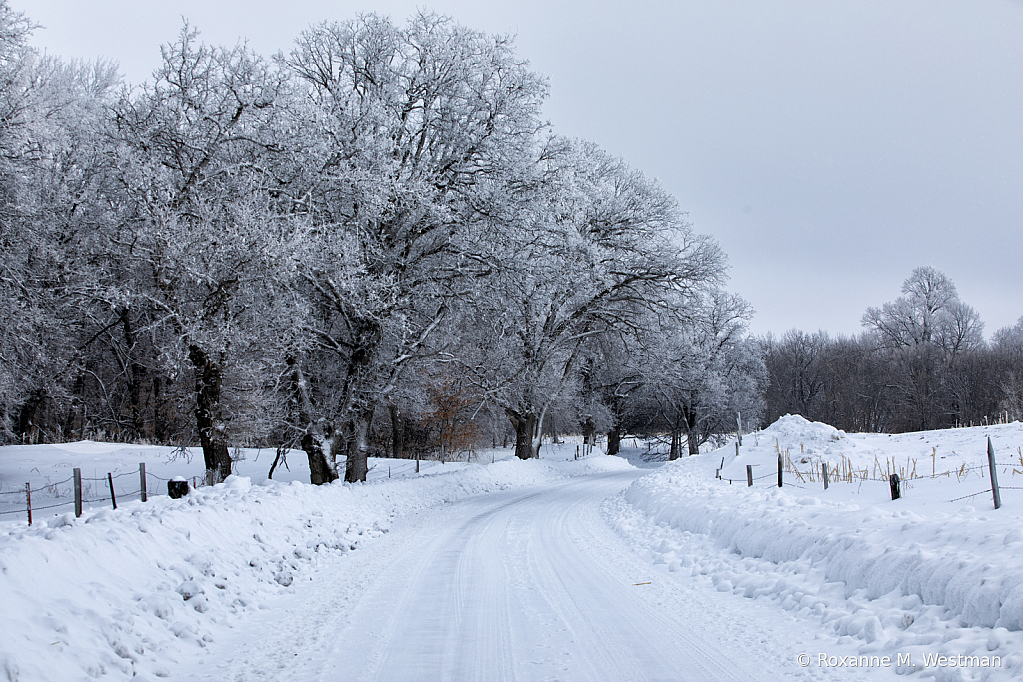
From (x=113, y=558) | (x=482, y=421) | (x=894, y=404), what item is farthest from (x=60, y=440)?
(x=894, y=404)

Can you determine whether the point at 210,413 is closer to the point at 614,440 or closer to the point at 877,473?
the point at 877,473

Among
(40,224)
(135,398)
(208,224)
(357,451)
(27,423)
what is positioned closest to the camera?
(208,224)

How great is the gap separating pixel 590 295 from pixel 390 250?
9.95 meters

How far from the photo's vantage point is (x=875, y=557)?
6184 mm

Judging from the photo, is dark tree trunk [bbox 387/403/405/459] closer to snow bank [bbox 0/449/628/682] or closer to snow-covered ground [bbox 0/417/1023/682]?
snow-covered ground [bbox 0/417/1023/682]

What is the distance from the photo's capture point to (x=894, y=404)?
48.3 m

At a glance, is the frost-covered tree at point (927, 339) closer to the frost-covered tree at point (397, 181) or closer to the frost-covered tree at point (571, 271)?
the frost-covered tree at point (571, 271)

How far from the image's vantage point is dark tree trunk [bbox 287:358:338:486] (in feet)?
54.7

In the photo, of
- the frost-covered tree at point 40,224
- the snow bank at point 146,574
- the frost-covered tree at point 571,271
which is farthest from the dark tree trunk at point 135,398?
the snow bank at point 146,574

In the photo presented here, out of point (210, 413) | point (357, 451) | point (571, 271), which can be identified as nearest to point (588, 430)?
point (571, 271)

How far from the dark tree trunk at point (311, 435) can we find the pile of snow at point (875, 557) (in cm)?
810

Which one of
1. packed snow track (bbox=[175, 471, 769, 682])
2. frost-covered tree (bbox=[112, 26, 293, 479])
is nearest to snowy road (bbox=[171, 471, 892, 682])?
packed snow track (bbox=[175, 471, 769, 682])

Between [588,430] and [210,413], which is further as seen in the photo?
[588,430]

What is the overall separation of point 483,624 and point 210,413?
11.1 meters
